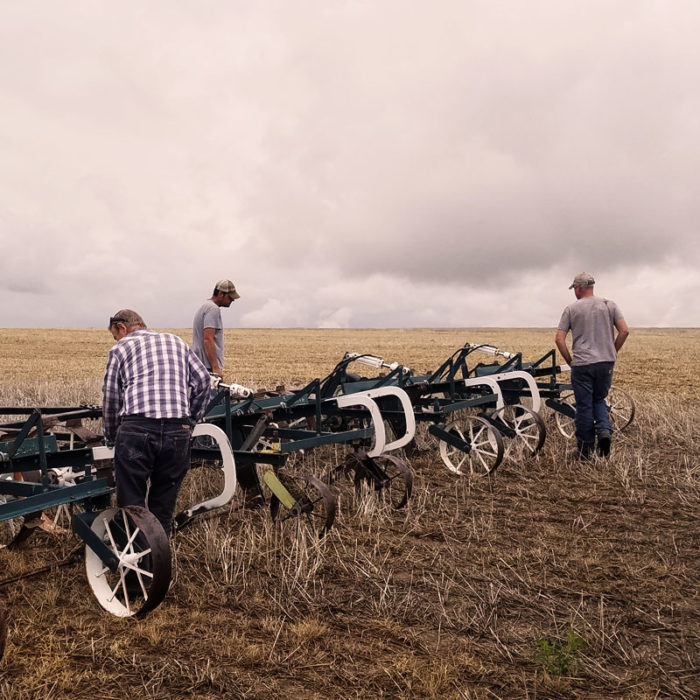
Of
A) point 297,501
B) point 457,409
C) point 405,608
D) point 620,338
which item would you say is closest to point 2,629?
point 405,608

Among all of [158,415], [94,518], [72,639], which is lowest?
[72,639]

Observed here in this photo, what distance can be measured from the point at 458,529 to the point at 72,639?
3.33 metres

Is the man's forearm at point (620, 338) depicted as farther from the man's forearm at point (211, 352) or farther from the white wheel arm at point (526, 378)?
the man's forearm at point (211, 352)

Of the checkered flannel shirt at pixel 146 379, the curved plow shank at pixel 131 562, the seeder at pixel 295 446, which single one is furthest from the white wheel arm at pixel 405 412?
the curved plow shank at pixel 131 562

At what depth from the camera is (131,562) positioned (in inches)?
167

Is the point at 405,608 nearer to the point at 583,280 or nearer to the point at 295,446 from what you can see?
the point at 295,446

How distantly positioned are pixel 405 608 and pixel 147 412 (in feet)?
6.94

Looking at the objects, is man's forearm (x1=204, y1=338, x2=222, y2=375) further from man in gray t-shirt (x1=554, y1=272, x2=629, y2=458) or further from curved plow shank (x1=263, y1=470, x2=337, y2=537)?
man in gray t-shirt (x1=554, y1=272, x2=629, y2=458)

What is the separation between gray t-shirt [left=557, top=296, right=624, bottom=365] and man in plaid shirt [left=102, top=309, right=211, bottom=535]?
5.95 m

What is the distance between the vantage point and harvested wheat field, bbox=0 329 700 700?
3.48 meters

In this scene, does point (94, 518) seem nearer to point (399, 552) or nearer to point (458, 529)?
point (399, 552)

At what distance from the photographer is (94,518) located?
4.44 meters

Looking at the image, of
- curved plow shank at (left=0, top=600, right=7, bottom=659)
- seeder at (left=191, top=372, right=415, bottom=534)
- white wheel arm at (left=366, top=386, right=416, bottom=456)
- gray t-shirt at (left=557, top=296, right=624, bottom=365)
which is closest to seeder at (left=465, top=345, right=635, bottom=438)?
gray t-shirt at (left=557, top=296, right=624, bottom=365)

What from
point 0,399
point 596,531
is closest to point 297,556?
point 596,531
